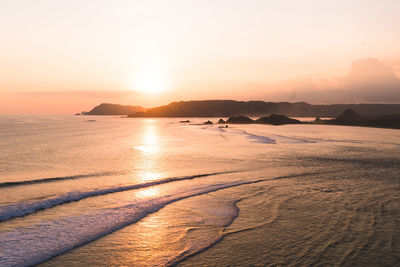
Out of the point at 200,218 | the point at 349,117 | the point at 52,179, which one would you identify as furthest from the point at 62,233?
the point at 349,117

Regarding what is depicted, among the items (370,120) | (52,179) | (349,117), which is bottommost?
(52,179)

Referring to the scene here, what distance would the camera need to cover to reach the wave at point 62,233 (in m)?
6.43

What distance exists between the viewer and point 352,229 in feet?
25.6

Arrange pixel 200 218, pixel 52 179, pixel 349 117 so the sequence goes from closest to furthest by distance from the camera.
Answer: pixel 200 218 → pixel 52 179 → pixel 349 117

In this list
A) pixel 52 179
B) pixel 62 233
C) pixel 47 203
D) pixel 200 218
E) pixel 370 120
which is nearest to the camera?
pixel 62 233

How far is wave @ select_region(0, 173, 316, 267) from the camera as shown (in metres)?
6.43

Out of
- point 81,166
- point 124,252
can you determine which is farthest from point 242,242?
point 81,166

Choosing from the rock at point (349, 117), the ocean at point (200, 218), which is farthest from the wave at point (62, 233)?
the rock at point (349, 117)

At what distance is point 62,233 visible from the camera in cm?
771

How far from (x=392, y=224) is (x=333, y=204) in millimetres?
2255

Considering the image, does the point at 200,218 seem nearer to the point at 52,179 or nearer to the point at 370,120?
the point at 52,179

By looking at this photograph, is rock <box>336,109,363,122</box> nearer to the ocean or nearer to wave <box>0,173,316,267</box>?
the ocean

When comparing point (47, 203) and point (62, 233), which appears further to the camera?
point (47, 203)

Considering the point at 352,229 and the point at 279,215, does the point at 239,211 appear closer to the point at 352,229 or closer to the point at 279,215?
the point at 279,215
